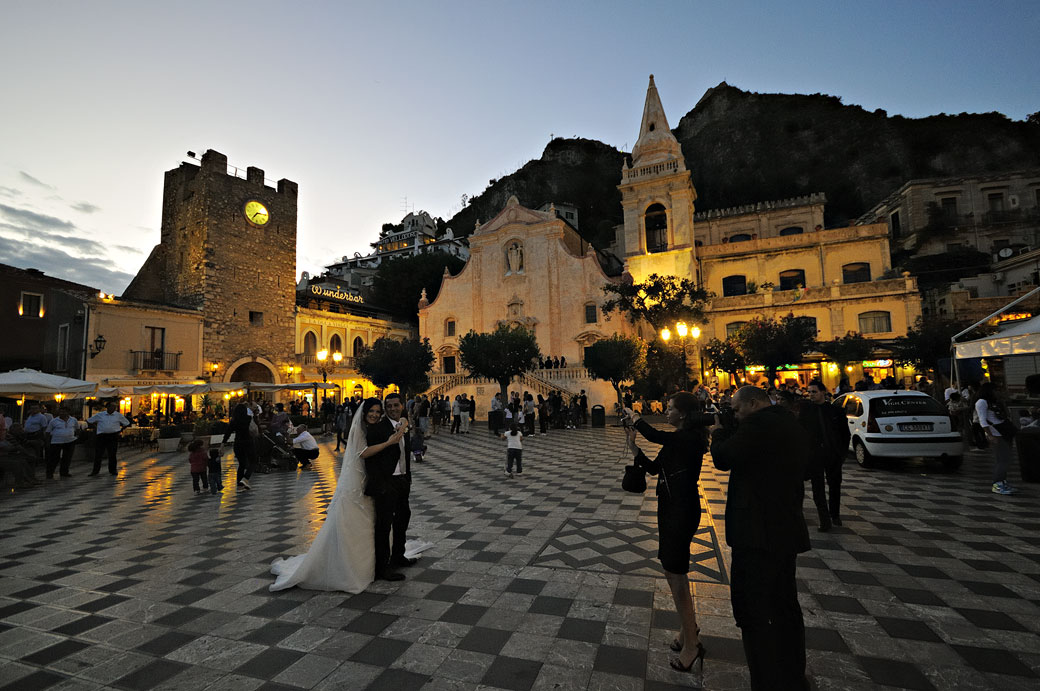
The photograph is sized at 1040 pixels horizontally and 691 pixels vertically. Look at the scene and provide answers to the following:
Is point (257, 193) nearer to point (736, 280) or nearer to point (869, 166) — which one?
point (736, 280)

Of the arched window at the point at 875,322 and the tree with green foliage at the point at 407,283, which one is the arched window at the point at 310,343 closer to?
the tree with green foliage at the point at 407,283

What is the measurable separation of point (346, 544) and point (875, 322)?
34549 mm

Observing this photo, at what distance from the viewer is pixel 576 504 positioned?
24.0 ft

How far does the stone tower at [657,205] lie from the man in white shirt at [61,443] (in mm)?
28924

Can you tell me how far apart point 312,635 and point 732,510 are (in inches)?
126

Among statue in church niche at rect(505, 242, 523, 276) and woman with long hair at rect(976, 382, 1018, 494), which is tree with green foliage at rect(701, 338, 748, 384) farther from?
woman with long hair at rect(976, 382, 1018, 494)

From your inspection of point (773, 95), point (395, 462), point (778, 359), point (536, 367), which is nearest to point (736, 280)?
point (778, 359)

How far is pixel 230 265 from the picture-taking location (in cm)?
2875

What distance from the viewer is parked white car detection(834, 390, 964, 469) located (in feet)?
28.3

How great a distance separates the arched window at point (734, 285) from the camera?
112 ft

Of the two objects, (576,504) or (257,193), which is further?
(257,193)

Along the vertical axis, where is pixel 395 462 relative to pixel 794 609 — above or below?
above

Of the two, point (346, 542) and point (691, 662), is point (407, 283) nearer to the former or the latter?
point (346, 542)

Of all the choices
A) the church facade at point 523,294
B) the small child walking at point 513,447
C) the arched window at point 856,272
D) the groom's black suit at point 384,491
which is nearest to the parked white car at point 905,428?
the small child walking at point 513,447
